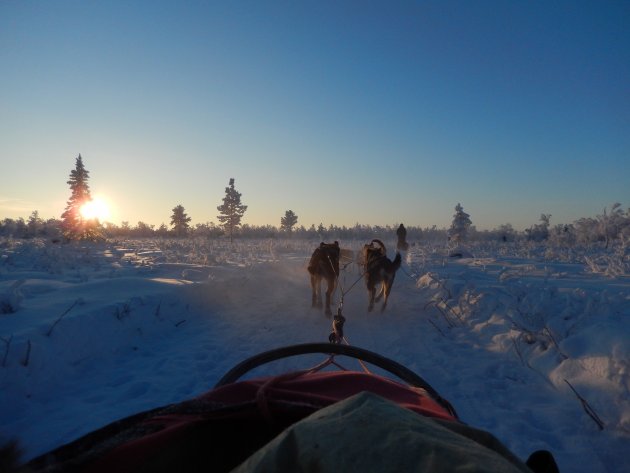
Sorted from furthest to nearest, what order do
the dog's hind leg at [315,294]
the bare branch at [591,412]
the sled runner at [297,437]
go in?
1. the dog's hind leg at [315,294]
2. the bare branch at [591,412]
3. the sled runner at [297,437]

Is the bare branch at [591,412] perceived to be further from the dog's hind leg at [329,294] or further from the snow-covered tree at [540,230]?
the snow-covered tree at [540,230]

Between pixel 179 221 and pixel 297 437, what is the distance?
5759 cm

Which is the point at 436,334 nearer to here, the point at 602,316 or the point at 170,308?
the point at 602,316

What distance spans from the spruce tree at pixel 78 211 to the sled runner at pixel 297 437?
3397 centimetres

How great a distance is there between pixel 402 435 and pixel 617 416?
3.43 m

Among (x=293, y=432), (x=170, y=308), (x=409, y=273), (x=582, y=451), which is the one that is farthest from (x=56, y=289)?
(x=409, y=273)

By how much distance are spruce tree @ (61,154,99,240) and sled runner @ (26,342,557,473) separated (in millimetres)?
33966

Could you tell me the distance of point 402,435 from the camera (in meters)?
0.74

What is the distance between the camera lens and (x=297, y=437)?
80 cm

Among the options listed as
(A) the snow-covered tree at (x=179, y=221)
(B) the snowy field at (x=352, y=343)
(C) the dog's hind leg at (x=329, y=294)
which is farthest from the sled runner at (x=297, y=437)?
(A) the snow-covered tree at (x=179, y=221)

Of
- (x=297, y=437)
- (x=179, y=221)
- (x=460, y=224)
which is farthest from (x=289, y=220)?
(x=297, y=437)

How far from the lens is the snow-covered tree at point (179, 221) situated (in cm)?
5394

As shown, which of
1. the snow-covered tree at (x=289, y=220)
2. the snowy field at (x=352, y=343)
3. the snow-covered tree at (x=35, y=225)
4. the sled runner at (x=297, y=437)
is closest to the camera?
the sled runner at (x=297, y=437)

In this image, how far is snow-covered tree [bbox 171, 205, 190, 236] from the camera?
5394cm
